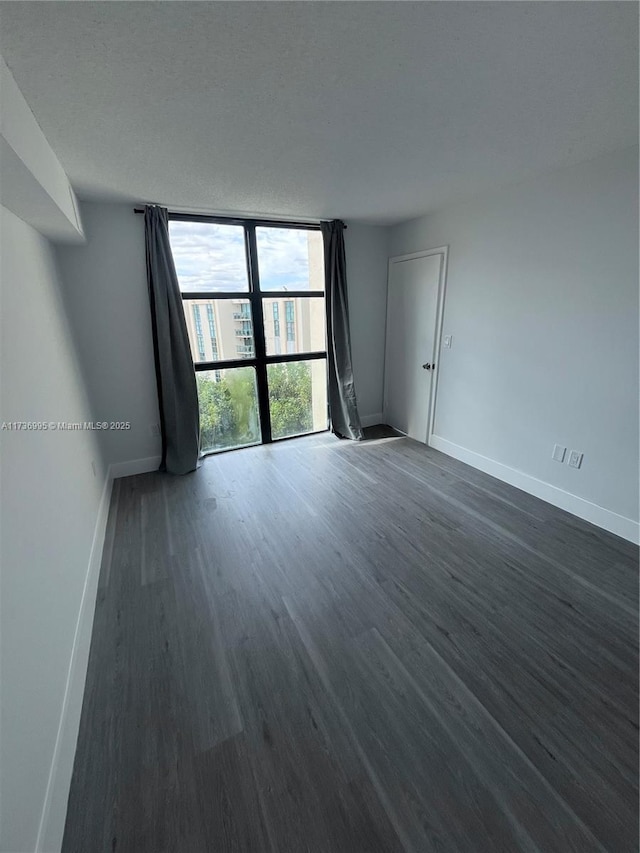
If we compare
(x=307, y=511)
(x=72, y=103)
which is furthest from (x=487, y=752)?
(x=72, y=103)

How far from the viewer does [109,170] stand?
6.98ft

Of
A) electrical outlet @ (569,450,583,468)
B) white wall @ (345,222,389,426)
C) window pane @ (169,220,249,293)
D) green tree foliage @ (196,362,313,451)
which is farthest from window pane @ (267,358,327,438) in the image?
electrical outlet @ (569,450,583,468)

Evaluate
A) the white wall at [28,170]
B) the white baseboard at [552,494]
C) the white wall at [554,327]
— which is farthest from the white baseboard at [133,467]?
the white wall at [554,327]

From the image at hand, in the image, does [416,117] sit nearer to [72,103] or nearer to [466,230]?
[72,103]

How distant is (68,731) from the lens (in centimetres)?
126

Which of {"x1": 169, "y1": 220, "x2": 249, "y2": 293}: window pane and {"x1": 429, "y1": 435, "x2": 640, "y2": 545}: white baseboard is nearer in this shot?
{"x1": 429, "y1": 435, "x2": 640, "y2": 545}: white baseboard

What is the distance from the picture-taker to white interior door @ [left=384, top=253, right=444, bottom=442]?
362 centimetres

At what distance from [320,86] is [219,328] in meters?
2.41

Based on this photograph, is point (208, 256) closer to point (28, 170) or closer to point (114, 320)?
point (114, 320)

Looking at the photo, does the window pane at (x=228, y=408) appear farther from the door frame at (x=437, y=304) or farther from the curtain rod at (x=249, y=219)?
the door frame at (x=437, y=304)

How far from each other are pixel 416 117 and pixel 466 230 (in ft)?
5.71

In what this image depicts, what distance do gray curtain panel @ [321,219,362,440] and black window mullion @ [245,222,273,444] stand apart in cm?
76

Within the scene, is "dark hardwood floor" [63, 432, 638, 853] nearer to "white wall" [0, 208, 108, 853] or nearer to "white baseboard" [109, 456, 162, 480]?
"white wall" [0, 208, 108, 853]

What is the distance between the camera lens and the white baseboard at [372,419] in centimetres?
461
